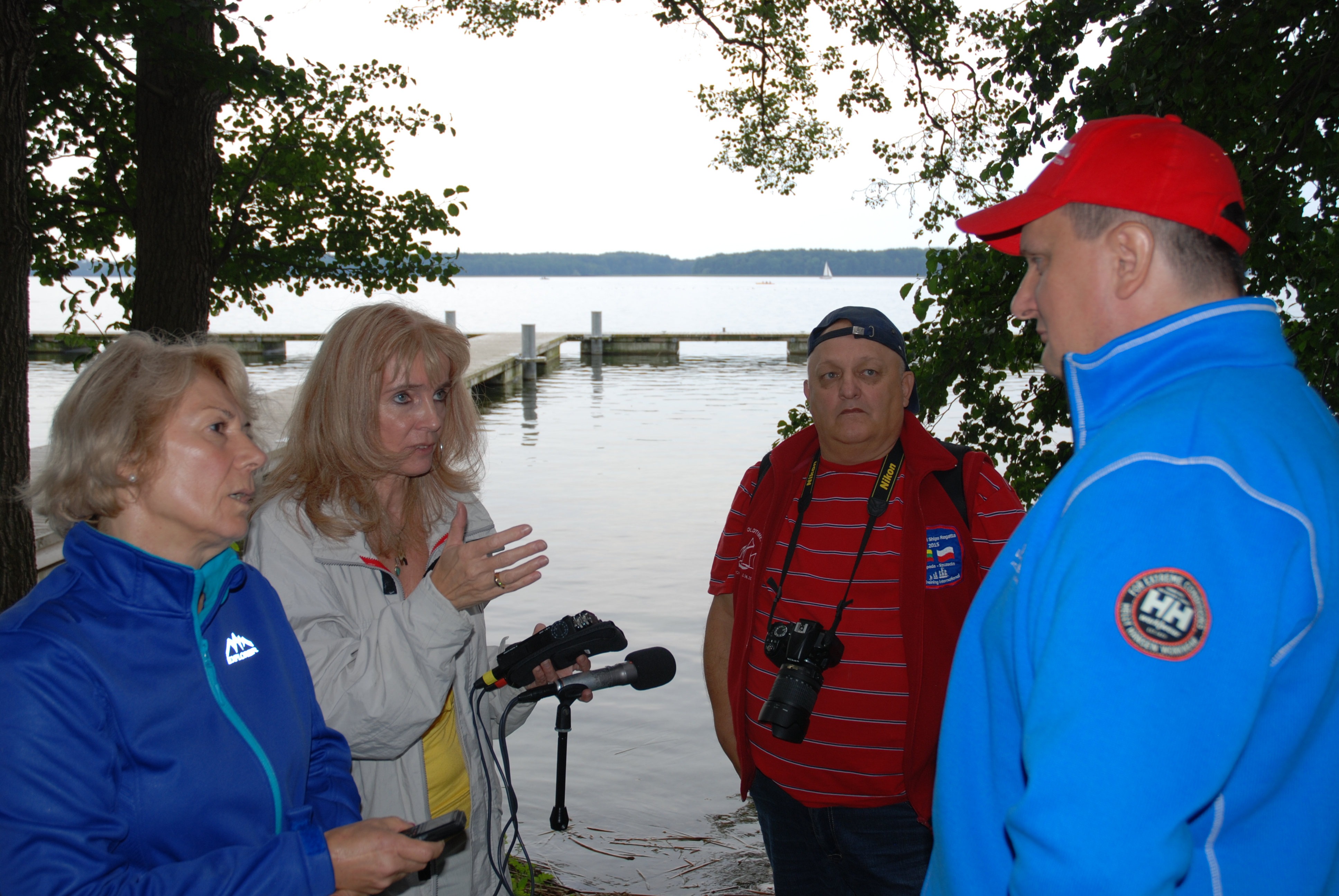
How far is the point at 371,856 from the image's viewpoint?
1.68m

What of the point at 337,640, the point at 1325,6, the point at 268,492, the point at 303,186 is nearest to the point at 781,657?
the point at 337,640

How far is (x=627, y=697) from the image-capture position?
719cm

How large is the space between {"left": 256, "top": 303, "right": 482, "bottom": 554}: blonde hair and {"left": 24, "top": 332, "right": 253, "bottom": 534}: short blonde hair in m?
0.51

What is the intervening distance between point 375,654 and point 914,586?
4.28 ft

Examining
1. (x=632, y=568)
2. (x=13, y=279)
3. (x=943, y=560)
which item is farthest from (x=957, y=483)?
(x=632, y=568)

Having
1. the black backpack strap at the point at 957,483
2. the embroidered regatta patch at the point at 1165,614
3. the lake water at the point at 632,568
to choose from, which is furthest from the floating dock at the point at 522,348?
the embroidered regatta patch at the point at 1165,614

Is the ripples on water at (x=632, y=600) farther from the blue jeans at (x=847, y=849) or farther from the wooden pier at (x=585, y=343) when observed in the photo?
the wooden pier at (x=585, y=343)

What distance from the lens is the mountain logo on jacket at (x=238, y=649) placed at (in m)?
1.71

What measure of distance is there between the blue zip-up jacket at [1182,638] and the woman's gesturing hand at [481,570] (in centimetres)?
121

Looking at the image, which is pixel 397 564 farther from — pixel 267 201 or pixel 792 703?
pixel 267 201

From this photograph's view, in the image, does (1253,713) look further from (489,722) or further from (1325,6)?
(1325,6)

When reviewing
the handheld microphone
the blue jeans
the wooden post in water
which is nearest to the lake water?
the wooden post in water

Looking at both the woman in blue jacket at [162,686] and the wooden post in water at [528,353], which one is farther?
the wooden post in water at [528,353]

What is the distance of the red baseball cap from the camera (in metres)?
1.19
